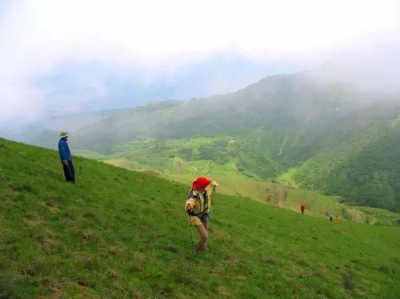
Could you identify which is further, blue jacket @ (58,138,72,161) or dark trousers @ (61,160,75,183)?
dark trousers @ (61,160,75,183)

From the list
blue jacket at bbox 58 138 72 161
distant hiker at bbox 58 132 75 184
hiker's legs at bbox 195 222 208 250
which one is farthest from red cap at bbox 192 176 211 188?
blue jacket at bbox 58 138 72 161

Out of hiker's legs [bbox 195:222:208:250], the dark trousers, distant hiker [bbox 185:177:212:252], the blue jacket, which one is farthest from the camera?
the dark trousers

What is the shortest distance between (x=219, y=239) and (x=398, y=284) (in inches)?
534

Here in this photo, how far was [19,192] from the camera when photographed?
62.9 ft

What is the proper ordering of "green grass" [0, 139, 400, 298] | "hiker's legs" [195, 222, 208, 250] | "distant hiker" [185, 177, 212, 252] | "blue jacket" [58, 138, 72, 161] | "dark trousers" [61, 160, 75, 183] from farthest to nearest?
"dark trousers" [61, 160, 75, 183] < "blue jacket" [58, 138, 72, 161] < "hiker's legs" [195, 222, 208, 250] < "distant hiker" [185, 177, 212, 252] < "green grass" [0, 139, 400, 298]

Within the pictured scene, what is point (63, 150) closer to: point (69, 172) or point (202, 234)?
point (69, 172)

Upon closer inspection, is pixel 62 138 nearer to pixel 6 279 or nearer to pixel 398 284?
pixel 6 279

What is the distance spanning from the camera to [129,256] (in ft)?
50.7

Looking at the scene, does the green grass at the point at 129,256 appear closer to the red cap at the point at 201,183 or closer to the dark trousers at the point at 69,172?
the dark trousers at the point at 69,172

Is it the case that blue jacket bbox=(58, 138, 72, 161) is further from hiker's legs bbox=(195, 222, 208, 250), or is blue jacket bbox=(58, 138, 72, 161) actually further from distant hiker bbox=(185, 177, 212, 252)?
hiker's legs bbox=(195, 222, 208, 250)

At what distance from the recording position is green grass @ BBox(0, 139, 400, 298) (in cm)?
1232

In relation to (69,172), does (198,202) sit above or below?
below

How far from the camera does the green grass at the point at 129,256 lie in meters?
12.3

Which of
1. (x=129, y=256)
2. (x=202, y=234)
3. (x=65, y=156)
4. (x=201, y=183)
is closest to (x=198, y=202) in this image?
(x=201, y=183)
